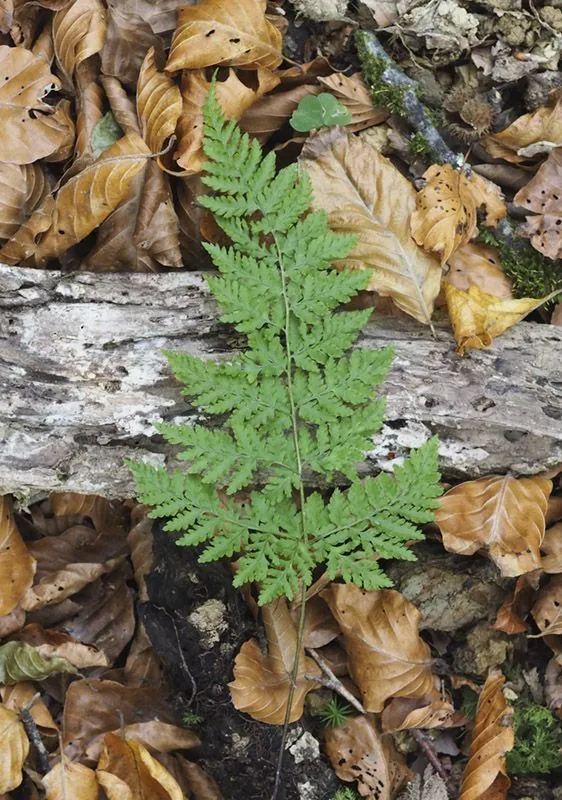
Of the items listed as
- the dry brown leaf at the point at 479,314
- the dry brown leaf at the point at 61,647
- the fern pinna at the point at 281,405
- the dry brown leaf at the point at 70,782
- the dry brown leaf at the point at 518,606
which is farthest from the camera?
the dry brown leaf at the point at 61,647

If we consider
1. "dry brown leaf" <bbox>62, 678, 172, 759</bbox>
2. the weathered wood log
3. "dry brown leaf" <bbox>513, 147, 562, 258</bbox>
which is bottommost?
"dry brown leaf" <bbox>62, 678, 172, 759</bbox>

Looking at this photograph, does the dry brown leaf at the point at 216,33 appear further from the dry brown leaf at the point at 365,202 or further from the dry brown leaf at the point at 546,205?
the dry brown leaf at the point at 546,205

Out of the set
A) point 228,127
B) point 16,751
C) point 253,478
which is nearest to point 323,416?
point 253,478

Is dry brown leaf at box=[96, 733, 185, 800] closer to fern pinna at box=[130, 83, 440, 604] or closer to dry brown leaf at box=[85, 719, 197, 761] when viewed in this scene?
dry brown leaf at box=[85, 719, 197, 761]

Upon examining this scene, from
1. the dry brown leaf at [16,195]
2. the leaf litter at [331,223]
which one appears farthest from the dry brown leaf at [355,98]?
the dry brown leaf at [16,195]

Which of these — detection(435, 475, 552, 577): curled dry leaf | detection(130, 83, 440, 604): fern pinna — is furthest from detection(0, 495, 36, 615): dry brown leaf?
detection(435, 475, 552, 577): curled dry leaf

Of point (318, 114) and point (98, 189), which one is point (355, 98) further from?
point (98, 189)

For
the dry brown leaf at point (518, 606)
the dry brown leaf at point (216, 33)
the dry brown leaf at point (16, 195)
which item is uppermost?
the dry brown leaf at point (216, 33)
